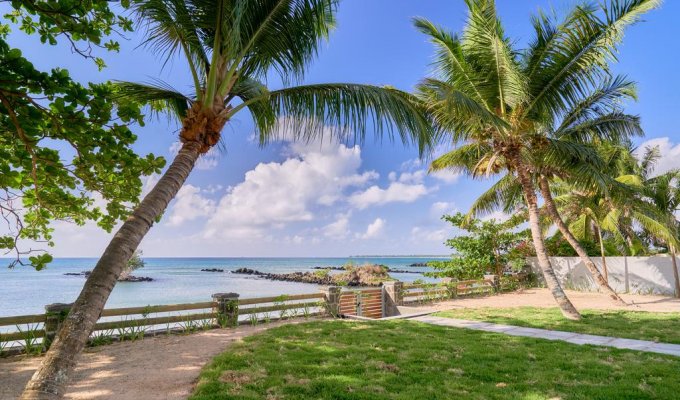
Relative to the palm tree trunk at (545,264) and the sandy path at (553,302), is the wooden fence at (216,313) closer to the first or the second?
the sandy path at (553,302)

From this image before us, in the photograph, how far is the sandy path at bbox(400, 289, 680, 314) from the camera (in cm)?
1167

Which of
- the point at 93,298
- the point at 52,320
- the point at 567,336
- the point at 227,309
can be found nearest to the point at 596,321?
the point at 567,336

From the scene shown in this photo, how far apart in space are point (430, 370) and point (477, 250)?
12.8m

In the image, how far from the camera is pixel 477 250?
55.3ft

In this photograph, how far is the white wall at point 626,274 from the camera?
48.6 ft

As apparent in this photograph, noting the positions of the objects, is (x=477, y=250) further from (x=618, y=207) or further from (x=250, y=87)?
(x=250, y=87)

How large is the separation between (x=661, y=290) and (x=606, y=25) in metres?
12.0

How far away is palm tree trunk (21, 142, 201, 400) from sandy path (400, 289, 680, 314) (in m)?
9.12

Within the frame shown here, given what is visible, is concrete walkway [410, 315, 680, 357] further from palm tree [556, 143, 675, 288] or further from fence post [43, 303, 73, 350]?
fence post [43, 303, 73, 350]

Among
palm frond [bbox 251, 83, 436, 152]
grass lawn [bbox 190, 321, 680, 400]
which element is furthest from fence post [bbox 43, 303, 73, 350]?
palm frond [bbox 251, 83, 436, 152]

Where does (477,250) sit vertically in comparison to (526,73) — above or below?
Answer: below

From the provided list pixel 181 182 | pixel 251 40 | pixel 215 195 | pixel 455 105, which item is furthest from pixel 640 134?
pixel 215 195

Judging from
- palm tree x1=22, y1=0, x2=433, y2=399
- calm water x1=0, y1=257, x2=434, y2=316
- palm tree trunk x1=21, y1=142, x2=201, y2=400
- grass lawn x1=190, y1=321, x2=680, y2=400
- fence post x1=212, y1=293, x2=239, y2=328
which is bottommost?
calm water x1=0, y1=257, x2=434, y2=316

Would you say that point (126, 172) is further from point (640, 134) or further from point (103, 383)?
point (640, 134)
